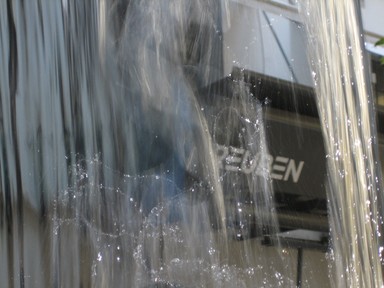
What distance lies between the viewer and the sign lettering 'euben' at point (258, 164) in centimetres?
159

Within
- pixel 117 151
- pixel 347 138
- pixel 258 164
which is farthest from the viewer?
pixel 347 138

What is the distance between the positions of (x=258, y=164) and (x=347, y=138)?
258 millimetres

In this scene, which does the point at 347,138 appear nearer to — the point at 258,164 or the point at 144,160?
the point at 258,164

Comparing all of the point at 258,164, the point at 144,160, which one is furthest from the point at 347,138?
the point at 144,160

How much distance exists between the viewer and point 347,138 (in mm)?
1810

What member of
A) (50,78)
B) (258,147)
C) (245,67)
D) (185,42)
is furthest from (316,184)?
(50,78)

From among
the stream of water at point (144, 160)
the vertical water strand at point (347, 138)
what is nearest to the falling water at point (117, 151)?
the stream of water at point (144, 160)

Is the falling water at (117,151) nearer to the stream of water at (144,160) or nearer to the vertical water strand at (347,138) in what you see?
the stream of water at (144,160)

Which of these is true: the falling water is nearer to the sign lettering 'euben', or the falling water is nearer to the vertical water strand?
the sign lettering 'euben'

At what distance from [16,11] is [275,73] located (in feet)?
2.12

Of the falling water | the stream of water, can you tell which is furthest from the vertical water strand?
the falling water

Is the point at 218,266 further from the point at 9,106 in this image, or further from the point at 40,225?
the point at 9,106

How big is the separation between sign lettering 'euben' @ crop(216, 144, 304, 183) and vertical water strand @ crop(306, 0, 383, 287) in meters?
0.09

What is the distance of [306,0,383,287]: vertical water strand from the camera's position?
171 cm
